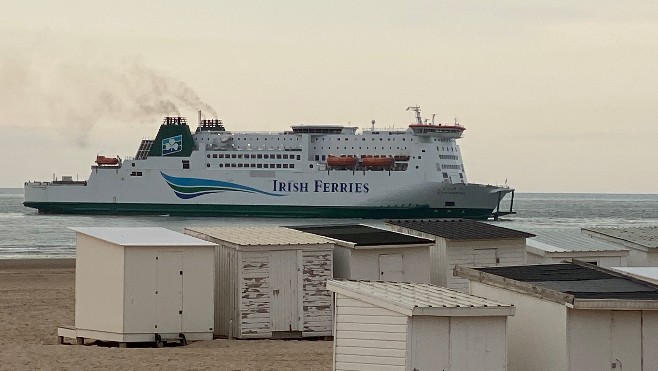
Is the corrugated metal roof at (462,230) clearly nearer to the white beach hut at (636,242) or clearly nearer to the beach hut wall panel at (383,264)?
the beach hut wall panel at (383,264)

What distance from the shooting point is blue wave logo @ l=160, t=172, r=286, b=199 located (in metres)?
64.1

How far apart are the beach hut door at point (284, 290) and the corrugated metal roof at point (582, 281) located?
3.43 metres

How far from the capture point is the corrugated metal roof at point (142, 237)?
46.0 ft

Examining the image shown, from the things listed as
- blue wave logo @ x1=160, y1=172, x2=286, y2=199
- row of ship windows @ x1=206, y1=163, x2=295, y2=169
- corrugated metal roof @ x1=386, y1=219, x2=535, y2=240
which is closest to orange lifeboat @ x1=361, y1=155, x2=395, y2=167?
row of ship windows @ x1=206, y1=163, x2=295, y2=169

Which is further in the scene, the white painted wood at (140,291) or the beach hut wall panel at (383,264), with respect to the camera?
the beach hut wall panel at (383,264)

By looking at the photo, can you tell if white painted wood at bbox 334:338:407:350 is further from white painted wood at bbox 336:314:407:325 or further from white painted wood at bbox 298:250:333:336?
white painted wood at bbox 298:250:333:336

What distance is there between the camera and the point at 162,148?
66375 millimetres

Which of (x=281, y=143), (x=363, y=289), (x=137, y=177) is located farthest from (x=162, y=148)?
(x=363, y=289)

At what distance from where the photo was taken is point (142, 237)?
1477cm

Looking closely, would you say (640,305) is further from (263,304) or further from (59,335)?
(59,335)

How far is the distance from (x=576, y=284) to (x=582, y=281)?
0.79ft

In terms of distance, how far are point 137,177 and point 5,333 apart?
51.3m

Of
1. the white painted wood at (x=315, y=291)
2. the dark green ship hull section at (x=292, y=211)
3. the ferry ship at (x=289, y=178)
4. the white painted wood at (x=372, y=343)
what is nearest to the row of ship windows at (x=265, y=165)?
the ferry ship at (x=289, y=178)

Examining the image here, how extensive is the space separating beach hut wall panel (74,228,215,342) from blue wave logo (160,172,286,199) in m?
49.6
